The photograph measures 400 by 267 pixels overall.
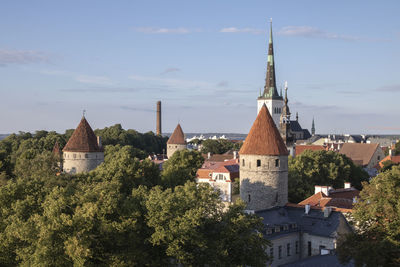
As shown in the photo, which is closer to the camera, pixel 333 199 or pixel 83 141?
pixel 333 199

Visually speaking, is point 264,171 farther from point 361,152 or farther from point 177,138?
point 361,152

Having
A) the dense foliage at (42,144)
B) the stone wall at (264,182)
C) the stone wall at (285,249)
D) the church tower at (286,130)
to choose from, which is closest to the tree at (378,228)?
the stone wall at (285,249)

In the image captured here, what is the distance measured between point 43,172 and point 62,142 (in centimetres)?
3849

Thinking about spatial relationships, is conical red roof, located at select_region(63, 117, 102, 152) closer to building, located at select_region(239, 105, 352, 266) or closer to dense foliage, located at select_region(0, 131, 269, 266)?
building, located at select_region(239, 105, 352, 266)

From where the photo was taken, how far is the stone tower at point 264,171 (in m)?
38.9

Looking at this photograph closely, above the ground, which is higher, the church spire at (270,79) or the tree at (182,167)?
the church spire at (270,79)

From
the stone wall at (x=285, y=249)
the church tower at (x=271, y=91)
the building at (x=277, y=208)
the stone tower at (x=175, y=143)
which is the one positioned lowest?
the stone wall at (x=285, y=249)

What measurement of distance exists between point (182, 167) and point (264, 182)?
20.3m

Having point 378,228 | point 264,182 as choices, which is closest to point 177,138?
point 264,182

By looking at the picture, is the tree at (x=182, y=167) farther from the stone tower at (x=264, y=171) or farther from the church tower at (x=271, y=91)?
the church tower at (x=271, y=91)

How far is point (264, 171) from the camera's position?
1537 inches

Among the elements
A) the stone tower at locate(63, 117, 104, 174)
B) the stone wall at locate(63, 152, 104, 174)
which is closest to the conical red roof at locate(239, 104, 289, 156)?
the stone tower at locate(63, 117, 104, 174)

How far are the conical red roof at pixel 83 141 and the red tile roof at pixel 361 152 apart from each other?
2111 inches

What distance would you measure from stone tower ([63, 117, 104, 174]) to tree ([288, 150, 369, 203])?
2078cm
